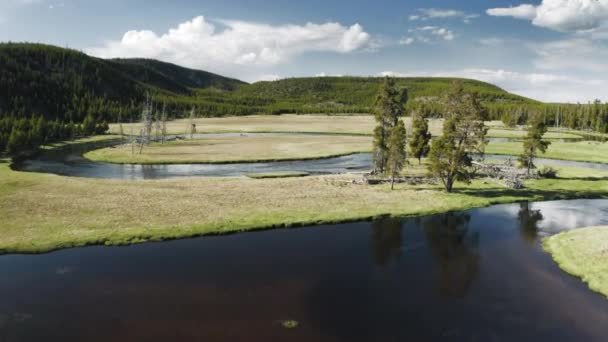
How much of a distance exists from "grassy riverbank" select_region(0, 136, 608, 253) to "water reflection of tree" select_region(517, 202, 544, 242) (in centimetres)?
411

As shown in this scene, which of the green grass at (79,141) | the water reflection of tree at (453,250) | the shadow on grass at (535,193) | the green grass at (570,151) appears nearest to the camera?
the water reflection of tree at (453,250)

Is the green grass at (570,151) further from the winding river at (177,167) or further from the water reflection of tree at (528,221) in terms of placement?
the water reflection of tree at (528,221)

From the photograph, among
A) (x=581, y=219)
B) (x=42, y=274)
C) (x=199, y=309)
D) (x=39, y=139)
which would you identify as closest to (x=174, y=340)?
(x=199, y=309)

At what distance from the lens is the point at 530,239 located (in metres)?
44.8

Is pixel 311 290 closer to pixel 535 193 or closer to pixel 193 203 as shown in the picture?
pixel 193 203

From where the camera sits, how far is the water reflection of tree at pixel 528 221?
46.2 m

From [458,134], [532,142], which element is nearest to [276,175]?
[458,134]

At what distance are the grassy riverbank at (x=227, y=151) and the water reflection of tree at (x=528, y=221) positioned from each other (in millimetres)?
57449

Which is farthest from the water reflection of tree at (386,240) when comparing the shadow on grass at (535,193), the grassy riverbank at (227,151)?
the grassy riverbank at (227,151)

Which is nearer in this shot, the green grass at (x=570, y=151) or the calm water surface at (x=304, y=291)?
the calm water surface at (x=304, y=291)

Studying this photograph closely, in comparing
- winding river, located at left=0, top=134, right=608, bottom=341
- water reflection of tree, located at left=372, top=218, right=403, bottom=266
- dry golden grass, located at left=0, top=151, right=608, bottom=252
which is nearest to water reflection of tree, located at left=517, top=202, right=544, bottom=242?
winding river, located at left=0, top=134, right=608, bottom=341

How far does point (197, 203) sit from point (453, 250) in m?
32.2

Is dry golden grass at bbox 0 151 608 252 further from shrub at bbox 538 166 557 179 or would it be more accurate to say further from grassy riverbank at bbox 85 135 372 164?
grassy riverbank at bbox 85 135 372 164

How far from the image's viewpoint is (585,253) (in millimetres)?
Answer: 38781
